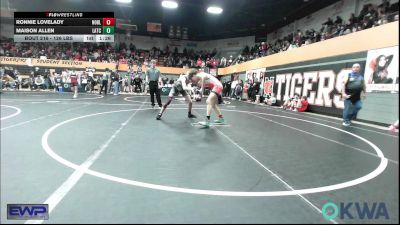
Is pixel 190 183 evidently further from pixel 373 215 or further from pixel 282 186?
pixel 373 215

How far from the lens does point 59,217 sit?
155cm

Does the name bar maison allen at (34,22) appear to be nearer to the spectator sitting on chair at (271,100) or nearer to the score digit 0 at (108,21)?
the score digit 0 at (108,21)

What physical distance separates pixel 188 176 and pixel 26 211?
4.77 feet

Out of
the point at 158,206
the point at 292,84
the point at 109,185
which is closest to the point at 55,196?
the point at 109,185

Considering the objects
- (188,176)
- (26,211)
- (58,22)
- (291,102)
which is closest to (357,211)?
(26,211)

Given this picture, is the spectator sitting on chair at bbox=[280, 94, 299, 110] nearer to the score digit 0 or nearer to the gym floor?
the gym floor

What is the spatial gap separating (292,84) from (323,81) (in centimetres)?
263

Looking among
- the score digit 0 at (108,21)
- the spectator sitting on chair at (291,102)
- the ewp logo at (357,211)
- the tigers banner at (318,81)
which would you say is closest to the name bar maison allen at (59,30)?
the score digit 0 at (108,21)

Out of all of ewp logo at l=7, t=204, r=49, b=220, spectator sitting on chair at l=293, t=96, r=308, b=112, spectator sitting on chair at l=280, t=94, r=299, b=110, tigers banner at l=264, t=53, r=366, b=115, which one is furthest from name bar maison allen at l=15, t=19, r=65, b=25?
spectator sitting on chair at l=280, t=94, r=299, b=110
